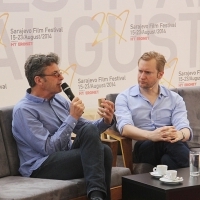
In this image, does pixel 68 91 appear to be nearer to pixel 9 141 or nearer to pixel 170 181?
pixel 9 141

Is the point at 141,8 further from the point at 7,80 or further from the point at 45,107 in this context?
the point at 45,107

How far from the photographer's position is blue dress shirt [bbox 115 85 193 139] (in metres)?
4.58

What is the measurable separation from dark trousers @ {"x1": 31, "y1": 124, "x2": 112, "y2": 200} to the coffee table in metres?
0.14

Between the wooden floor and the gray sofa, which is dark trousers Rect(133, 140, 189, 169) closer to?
the gray sofa

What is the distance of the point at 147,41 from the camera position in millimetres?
5562

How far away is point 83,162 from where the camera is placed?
12.3 ft

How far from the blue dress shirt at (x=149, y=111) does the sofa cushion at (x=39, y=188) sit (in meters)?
0.97

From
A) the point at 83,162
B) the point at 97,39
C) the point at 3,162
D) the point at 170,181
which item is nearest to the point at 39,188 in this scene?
the point at 83,162

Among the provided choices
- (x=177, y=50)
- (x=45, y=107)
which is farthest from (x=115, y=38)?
(x=45, y=107)

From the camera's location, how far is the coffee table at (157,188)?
3.48 m

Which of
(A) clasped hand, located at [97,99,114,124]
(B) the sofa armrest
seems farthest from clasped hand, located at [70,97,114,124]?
(B) the sofa armrest

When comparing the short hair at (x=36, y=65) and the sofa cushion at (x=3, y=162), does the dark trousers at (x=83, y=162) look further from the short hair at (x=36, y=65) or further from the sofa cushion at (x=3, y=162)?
the short hair at (x=36, y=65)

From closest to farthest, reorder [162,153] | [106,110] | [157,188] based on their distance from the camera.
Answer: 1. [157,188]
2. [106,110]
3. [162,153]

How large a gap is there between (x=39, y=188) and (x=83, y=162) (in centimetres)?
37
